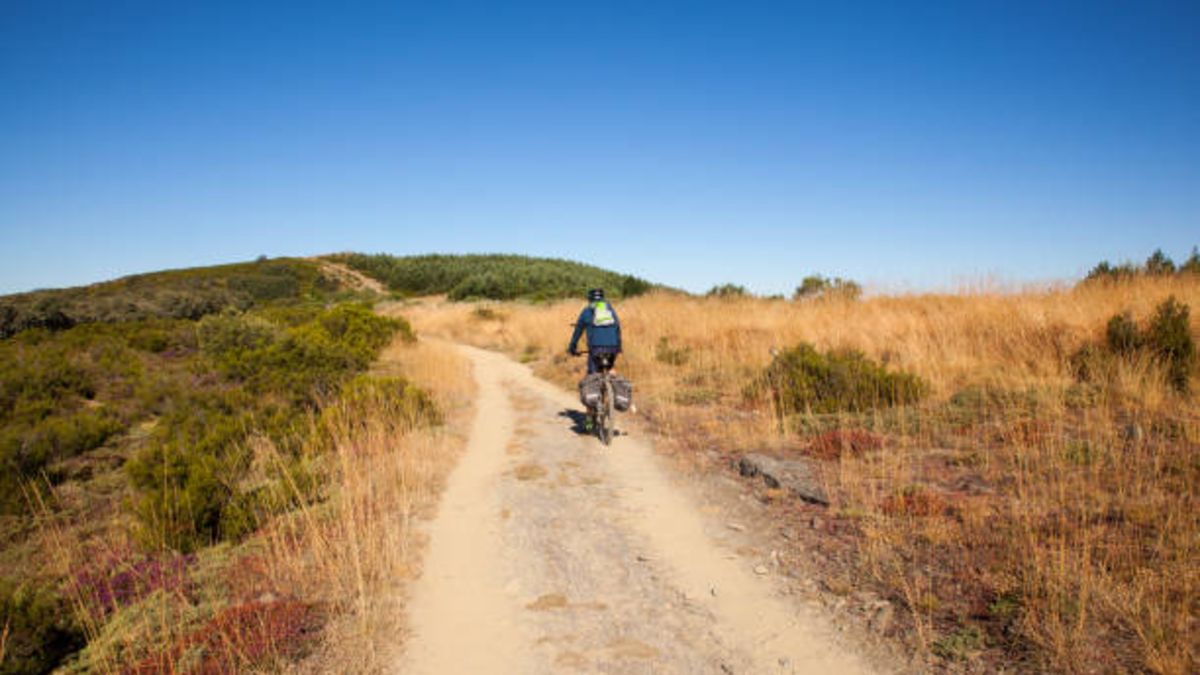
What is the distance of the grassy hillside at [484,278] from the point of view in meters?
53.9

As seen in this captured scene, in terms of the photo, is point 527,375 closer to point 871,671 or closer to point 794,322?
point 794,322

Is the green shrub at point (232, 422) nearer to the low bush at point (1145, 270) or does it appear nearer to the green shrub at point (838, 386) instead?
the green shrub at point (838, 386)

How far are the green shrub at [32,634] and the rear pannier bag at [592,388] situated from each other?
653 cm

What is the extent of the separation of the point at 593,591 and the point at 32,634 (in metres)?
3.89

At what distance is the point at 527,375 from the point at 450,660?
14.9 meters

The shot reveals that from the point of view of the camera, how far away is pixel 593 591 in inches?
173

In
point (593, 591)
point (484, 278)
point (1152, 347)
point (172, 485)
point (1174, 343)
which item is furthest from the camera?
point (484, 278)

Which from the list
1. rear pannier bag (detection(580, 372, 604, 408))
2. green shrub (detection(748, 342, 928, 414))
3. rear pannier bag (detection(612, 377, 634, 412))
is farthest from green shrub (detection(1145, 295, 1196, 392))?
rear pannier bag (detection(580, 372, 604, 408))

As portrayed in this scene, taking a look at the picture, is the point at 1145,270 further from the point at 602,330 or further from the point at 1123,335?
the point at 602,330

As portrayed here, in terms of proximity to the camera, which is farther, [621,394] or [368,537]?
[621,394]

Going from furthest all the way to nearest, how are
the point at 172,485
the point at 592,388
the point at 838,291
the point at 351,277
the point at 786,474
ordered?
the point at 351,277, the point at 838,291, the point at 592,388, the point at 786,474, the point at 172,485

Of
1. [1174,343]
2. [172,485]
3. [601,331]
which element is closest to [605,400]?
[601,331]

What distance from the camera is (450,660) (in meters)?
3.56

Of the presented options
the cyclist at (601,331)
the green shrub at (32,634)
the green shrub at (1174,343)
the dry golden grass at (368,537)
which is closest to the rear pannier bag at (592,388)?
the cyclist at (601,331)
